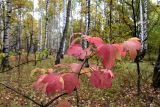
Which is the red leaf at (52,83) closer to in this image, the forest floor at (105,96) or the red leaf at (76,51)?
the red leaf at (76,51)

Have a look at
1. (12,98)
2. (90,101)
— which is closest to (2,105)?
(12,98)

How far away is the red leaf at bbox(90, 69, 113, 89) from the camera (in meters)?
1.35

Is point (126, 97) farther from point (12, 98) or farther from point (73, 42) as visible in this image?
Result: point (73, 42)

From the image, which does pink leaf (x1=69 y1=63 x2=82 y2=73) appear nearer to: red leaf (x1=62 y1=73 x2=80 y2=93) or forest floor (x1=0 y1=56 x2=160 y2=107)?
red leaf (x1=62 y1=73 x2=80 y2=93)

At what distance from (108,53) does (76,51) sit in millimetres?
245

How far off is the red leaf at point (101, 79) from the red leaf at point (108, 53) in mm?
115

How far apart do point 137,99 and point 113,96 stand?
30.4 inches

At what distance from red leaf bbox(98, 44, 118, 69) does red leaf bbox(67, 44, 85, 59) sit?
167 mm

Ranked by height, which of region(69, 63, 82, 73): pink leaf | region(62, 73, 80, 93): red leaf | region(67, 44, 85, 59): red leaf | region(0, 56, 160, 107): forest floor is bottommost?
region(0, 56, 160, 107): forest floor

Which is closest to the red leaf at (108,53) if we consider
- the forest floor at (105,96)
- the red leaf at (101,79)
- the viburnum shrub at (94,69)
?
the viburnum shrub at (94,69)

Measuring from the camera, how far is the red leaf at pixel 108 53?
125 cm

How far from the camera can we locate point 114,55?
1.26 metres

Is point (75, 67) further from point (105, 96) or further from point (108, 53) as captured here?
point (105, 96)

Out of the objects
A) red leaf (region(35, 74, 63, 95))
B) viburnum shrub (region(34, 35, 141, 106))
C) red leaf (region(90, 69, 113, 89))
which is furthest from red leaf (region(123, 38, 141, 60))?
red leaf (region(35, 74, 63, 95))
